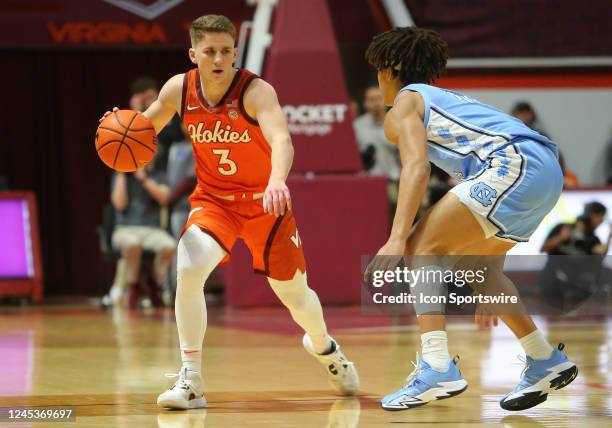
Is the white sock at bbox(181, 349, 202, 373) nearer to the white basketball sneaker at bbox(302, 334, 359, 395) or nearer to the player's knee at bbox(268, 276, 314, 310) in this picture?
the player's knee at bbox(268, 276, 314, 310)

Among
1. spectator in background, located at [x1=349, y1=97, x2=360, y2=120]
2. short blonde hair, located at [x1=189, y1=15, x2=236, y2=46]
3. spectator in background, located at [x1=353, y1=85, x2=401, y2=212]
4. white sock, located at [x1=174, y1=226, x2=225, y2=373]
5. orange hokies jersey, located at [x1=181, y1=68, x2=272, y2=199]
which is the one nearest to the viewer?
white sock, located at [x1=174, y1=226, x2=225, y2=373]

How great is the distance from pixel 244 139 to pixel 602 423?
6.80 feet

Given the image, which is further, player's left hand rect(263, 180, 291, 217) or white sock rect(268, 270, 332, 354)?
white sock rect(268, 270, 332, 354)

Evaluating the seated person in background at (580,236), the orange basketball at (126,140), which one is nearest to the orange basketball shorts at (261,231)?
the orange basketball at (126,140)

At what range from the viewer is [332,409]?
17.3 ft

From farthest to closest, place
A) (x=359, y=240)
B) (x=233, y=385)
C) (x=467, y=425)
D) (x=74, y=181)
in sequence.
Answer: (x=74, y=181)
(x=359, y=240)
(x=233, y=385)
(x=467, y=425)

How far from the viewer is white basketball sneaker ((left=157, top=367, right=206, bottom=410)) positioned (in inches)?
205

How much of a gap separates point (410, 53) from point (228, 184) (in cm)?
112

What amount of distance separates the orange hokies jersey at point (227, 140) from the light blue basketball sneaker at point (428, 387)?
1274mm

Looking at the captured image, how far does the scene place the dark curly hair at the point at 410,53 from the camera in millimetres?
5168

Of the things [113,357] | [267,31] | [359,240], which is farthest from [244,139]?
[267,31]

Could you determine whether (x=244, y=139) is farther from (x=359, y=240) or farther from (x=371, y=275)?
(x=359, y=240)

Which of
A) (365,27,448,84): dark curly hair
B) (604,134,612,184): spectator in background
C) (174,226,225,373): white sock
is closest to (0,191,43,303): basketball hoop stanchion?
(604,134,612,184): spectator in background

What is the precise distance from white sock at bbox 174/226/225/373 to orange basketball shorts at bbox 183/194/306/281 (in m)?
0.24
